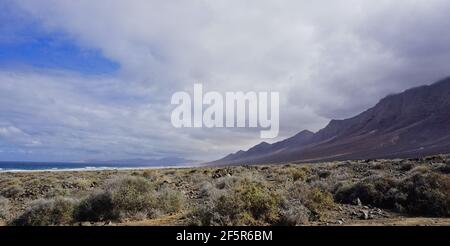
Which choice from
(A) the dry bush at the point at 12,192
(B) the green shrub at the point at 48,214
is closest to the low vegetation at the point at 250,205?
(B) the green shrub at the point at 48,214

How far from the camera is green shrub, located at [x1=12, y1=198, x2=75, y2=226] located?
14.5m

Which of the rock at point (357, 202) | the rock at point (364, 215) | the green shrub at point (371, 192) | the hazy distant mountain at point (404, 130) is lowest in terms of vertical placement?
the rock at point (364, 215)

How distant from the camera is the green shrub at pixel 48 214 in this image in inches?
573

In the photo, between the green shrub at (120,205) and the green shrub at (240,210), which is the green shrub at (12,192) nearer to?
the green shrub at (120,205)

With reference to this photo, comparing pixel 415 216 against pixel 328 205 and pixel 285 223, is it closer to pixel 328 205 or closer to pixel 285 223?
pixel 328 205

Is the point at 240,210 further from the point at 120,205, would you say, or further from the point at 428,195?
the point at 428,195

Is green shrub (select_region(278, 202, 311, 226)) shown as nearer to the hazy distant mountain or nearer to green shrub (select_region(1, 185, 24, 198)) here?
green shrub (select_region(1, 185, 24, 198))

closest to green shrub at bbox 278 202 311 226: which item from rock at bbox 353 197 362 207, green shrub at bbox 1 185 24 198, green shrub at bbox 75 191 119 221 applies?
rock at bbox 353 197 362 207

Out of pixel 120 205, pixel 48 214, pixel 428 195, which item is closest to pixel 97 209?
pixel 120 205

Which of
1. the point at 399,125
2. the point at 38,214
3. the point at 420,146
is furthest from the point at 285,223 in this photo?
the point at 399,125

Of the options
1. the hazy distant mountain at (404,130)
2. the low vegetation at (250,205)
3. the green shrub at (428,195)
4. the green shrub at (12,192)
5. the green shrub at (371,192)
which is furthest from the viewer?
the hazy distant mountain at (404,130)

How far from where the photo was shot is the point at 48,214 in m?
14.8

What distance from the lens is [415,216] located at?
1470cm

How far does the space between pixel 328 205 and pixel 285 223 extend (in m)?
3.25
